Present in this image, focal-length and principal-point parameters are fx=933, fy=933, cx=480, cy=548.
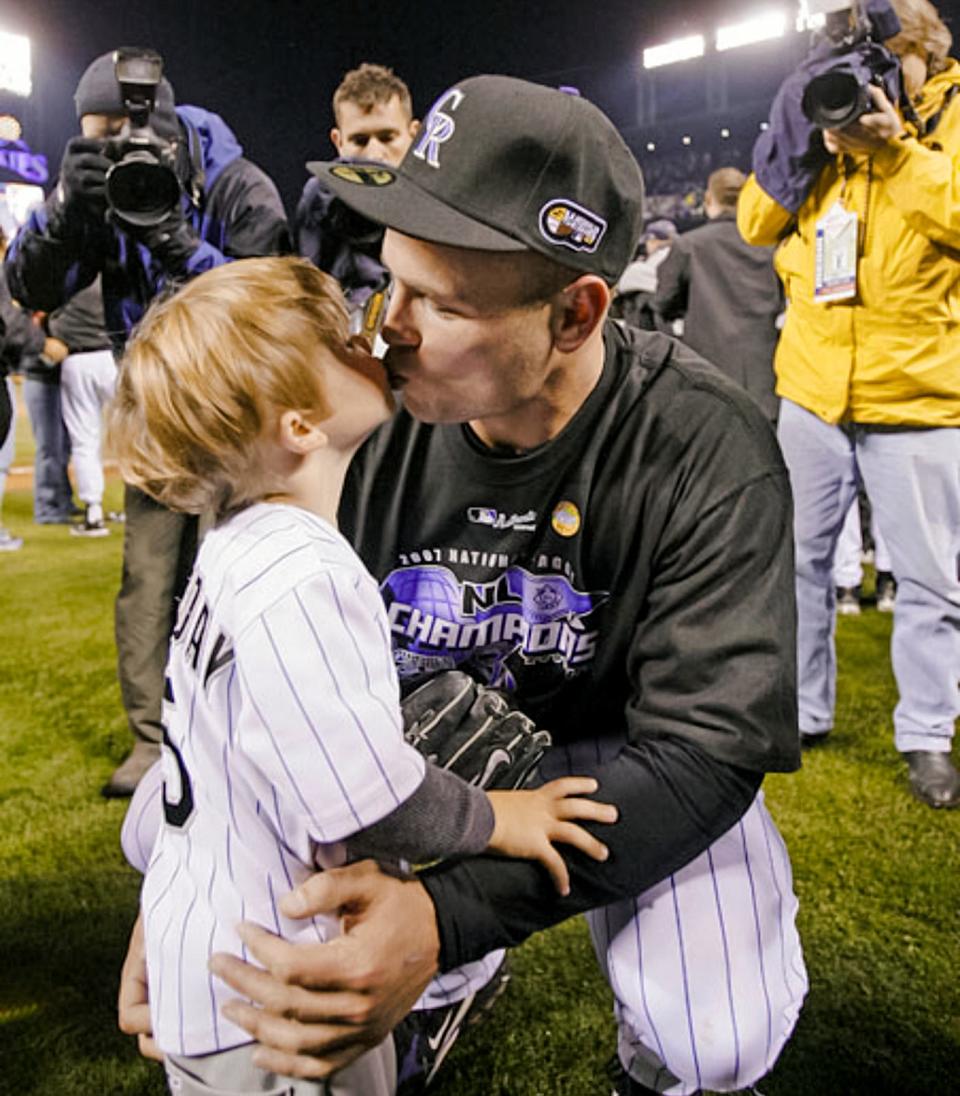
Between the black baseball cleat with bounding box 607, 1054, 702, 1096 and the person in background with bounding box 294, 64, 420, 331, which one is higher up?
the person in background with bounding box 294, 64, 420, 331

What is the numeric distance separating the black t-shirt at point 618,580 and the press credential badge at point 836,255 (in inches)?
46.1

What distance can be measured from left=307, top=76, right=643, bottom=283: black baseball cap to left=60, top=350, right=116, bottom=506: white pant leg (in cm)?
505

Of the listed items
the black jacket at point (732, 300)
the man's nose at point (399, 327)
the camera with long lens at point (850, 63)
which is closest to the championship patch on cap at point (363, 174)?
the man's nose at point (399, 327)

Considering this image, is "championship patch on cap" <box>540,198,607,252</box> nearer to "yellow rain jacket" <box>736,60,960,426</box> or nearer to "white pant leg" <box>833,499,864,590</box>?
"yellow rain jacket" <box>736,60,960,426</box>

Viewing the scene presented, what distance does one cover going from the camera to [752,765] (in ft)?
3.77

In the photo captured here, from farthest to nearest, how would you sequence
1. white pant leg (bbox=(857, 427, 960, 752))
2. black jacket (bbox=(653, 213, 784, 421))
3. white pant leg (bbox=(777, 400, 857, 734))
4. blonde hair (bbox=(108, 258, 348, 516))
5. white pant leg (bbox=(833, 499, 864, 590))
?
white pant leg (bbox=(833, 499, 864, 590))
black jacket (bbox=(653, 213, 784, 421))
white pant leg (bbox=(777, 400, 857, 734))
white pant leg (bbox=(857, 427, 960, 752))
blonde hair (bbox=(108, 258, 348, 516))

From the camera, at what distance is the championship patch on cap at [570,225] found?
1150mm

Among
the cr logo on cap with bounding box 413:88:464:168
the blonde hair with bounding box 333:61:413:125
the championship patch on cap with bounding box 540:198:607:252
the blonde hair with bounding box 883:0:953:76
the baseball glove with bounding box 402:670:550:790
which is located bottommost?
the baseball glove with bounding box 402:670:550:790

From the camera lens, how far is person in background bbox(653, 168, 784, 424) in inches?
144

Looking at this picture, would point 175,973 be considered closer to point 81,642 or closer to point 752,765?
point 752,765

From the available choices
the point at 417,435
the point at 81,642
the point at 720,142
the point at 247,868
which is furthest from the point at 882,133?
the point at 720,142

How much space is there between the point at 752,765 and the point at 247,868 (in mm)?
608

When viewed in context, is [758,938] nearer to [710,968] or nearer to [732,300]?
[710,968]

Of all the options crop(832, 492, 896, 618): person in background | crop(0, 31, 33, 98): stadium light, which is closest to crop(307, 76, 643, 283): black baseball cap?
crop(832, 492, 896, 618): person in background
